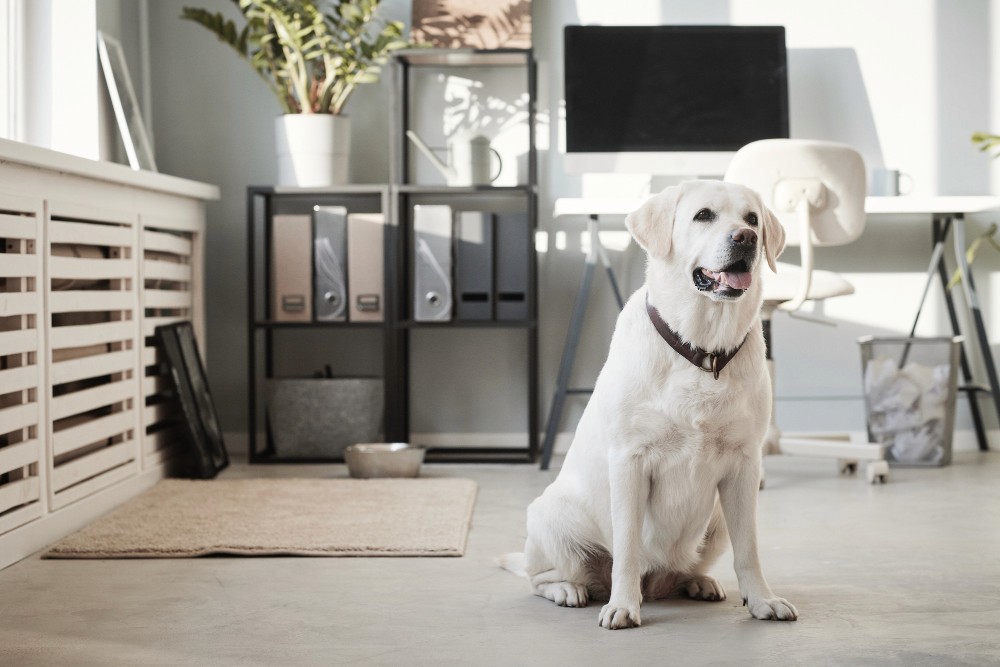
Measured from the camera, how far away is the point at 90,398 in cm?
300

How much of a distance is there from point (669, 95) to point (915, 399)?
1397 mm

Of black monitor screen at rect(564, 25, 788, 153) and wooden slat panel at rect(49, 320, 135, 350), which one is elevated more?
black monitor screen at rect(564, 25, 788, 153)

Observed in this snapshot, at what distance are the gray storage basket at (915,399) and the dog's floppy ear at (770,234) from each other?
1.91 m

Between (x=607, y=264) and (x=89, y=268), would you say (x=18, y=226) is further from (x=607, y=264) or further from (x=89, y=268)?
(x=607, y=264)

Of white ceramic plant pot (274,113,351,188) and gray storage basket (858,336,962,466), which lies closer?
gray storage basket (858,336,962,466)

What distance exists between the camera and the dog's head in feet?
6.24

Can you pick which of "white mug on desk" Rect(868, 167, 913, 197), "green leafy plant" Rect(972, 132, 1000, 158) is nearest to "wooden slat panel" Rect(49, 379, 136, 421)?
"white mug on desk" Rect(868, 167, 913, 197)

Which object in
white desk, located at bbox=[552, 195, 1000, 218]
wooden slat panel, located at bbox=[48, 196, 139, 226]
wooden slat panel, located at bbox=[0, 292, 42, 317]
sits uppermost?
white desk, located at bbox=[552, 195, 1000, 218]

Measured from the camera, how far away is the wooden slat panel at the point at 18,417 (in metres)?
2.48

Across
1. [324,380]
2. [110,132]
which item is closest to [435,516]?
[324,380]

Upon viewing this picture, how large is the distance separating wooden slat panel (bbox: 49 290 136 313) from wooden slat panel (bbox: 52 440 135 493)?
0.40 meters

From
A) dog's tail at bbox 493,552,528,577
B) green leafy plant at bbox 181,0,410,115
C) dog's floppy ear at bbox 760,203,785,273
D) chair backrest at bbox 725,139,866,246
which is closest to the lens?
dog's floppy ear at bbox 760,203,785,273

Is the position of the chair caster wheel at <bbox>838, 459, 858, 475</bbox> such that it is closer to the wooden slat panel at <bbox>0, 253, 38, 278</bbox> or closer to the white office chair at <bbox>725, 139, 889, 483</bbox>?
the white office chair at <bbox>725, 139, 889, 483</bbox>

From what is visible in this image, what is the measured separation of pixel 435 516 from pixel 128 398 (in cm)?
107
